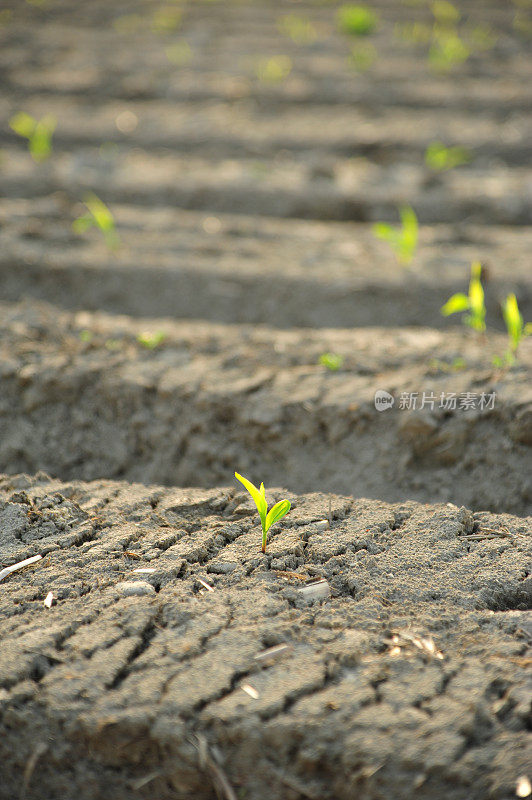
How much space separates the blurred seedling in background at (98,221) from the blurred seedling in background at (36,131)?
20.1 inches

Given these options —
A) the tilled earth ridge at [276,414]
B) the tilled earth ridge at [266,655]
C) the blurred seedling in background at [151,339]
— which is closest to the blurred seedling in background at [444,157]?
the tilled earth ridge at [276,414]

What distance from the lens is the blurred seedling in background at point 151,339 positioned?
85.3 inches

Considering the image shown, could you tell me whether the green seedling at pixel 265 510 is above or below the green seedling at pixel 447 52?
below

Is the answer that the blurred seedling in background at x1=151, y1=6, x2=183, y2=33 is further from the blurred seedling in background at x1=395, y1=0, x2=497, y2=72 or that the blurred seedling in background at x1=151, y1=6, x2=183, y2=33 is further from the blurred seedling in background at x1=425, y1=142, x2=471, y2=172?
the blurred seedling in background at x1=425, y1=142, x2=471, y2=172

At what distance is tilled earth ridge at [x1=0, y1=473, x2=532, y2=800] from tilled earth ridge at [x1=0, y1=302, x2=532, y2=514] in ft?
0.91

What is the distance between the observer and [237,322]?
2.55 m

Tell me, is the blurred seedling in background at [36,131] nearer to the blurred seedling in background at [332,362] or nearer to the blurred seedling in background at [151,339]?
the blurred seedling in background at [151,339]

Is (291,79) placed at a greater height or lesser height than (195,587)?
greater

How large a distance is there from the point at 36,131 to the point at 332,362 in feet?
8.60

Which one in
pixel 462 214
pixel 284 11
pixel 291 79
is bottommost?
pixel 462 214

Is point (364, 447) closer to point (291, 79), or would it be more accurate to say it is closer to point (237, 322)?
point (237, 322)

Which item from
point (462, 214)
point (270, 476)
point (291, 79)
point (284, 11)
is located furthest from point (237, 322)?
point (284, 11)

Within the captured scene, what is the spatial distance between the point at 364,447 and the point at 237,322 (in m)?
0.88

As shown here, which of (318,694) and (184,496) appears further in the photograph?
(184,496)
